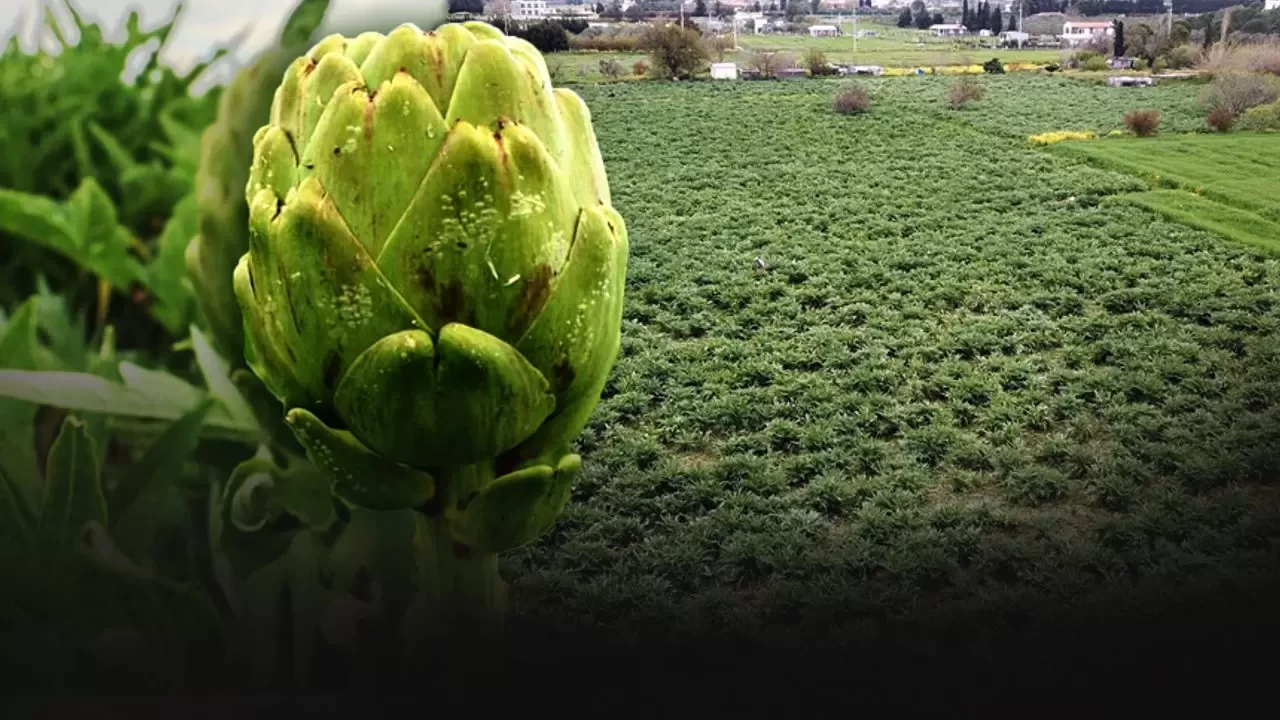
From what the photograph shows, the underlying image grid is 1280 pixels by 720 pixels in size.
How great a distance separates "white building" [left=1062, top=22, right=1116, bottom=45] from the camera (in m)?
1.52

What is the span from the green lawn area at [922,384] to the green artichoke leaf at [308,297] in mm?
821

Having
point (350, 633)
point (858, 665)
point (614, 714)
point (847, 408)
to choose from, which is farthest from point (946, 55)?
point (350, 633)

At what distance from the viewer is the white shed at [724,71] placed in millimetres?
1380

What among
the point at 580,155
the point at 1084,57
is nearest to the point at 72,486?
the point at 580,155

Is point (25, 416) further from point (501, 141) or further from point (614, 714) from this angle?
point (614, 714)

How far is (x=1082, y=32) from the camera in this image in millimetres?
1521

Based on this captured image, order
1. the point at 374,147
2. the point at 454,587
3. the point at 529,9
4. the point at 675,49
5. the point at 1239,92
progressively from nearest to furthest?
1. the point at 374,147
2. the point at 454,587
3. the point at 529,9
4. the point at 675,49
5. the point at 1239,92

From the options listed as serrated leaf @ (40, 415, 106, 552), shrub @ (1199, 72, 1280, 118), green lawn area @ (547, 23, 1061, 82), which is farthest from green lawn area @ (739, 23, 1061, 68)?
serrated leaf @ (40, 415, 106, 552)

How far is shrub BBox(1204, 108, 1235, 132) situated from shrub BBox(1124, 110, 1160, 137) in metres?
0.07

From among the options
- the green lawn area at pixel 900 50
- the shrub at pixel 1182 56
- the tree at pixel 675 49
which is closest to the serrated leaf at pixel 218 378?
the tree at pixel 675 49

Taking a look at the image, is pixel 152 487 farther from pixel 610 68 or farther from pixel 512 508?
pixel 610 68

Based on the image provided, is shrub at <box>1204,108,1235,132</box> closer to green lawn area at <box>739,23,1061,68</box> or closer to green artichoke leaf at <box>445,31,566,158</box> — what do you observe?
green lawn area at <box>739,23,1061,68</box>

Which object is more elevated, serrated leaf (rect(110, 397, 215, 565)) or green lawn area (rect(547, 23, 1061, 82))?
green lawn area (rect(547, 23, 1061, 82))

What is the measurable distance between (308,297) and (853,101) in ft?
3.35
